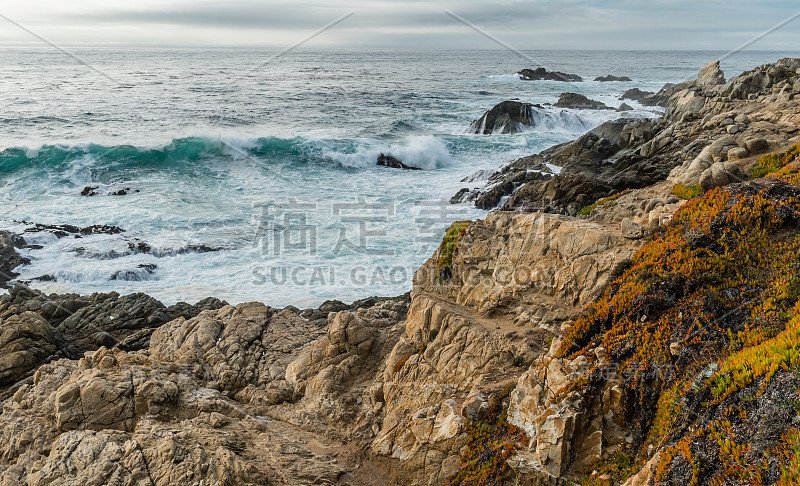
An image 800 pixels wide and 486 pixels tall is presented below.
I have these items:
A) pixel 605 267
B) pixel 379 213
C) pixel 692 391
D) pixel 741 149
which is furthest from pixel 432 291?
pixel 379 213

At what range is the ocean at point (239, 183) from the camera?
64.0 feet

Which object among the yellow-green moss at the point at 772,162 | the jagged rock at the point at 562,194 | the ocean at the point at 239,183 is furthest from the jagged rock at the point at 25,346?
the yellow-green moss at the point at 772,162

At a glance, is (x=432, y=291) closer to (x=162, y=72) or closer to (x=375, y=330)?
(x=375, y=330)

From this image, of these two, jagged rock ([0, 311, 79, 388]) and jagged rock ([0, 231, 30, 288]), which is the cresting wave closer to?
jagged rock ([0, 231, 30, 288])

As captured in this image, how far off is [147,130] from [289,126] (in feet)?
39.7

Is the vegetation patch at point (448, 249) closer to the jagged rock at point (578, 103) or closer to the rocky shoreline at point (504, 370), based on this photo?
the rocky shoreline at point (504, 370)

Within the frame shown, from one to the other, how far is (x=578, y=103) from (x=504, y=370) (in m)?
54.3

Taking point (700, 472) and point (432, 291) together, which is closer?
point (700, 472)

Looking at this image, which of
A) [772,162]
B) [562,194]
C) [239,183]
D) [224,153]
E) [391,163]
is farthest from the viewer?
[224,153]

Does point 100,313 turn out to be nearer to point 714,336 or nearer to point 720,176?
point 714,336

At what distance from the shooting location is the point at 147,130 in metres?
42.7

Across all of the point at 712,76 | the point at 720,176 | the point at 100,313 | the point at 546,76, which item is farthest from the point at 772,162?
the point at 546,76

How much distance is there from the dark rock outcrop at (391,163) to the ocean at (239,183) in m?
0.60

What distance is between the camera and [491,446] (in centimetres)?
732
